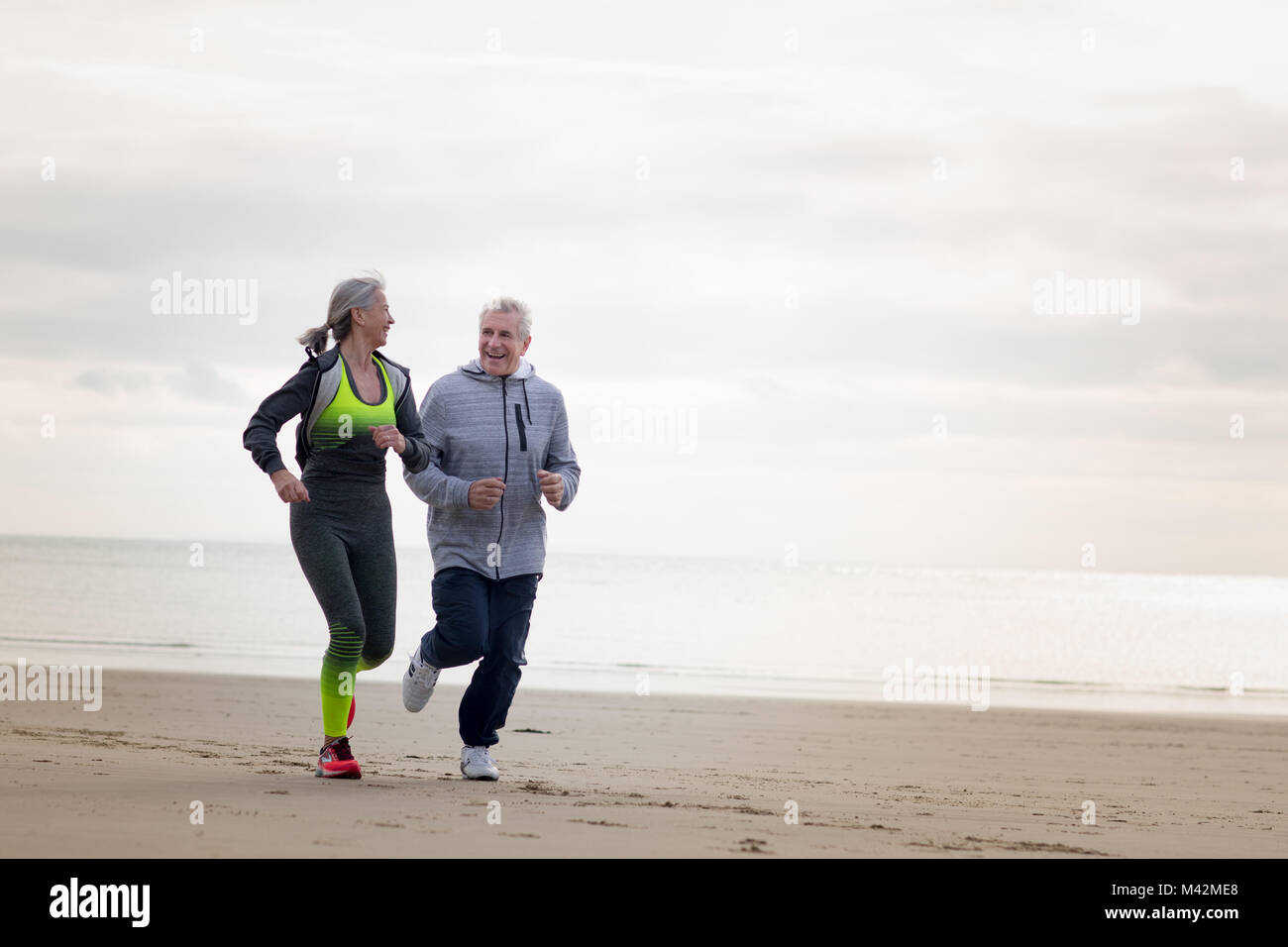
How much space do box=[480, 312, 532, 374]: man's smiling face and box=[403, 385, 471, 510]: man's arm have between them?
301mm

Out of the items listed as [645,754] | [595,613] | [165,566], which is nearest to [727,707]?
[645,754]

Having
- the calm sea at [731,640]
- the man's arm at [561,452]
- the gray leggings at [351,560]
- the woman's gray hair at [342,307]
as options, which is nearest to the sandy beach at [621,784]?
the gray leggings at [351,560]

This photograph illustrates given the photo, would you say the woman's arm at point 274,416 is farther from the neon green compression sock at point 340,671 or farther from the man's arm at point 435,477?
the neon green compression sock at point 340,671

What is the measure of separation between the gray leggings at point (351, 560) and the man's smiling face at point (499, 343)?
29.4 inches

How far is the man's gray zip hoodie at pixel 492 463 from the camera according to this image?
5289 millimetres

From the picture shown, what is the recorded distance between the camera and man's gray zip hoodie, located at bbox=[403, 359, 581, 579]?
208 inches

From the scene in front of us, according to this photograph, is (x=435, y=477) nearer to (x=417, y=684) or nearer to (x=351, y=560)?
(x=351, y=560)

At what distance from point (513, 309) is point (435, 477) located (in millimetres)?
877

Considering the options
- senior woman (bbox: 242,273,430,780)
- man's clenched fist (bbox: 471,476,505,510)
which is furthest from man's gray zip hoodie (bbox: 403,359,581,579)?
senior woman (bbox: 242,273,430,780)

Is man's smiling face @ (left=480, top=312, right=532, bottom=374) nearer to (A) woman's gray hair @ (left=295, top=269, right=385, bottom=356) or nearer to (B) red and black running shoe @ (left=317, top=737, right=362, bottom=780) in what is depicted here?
(A) woman's gray hair @ (left=295, top=269, right=385, bottom=356)

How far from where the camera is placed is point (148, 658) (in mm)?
16797

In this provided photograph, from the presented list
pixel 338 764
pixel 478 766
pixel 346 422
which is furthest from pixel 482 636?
pixel 346 422
